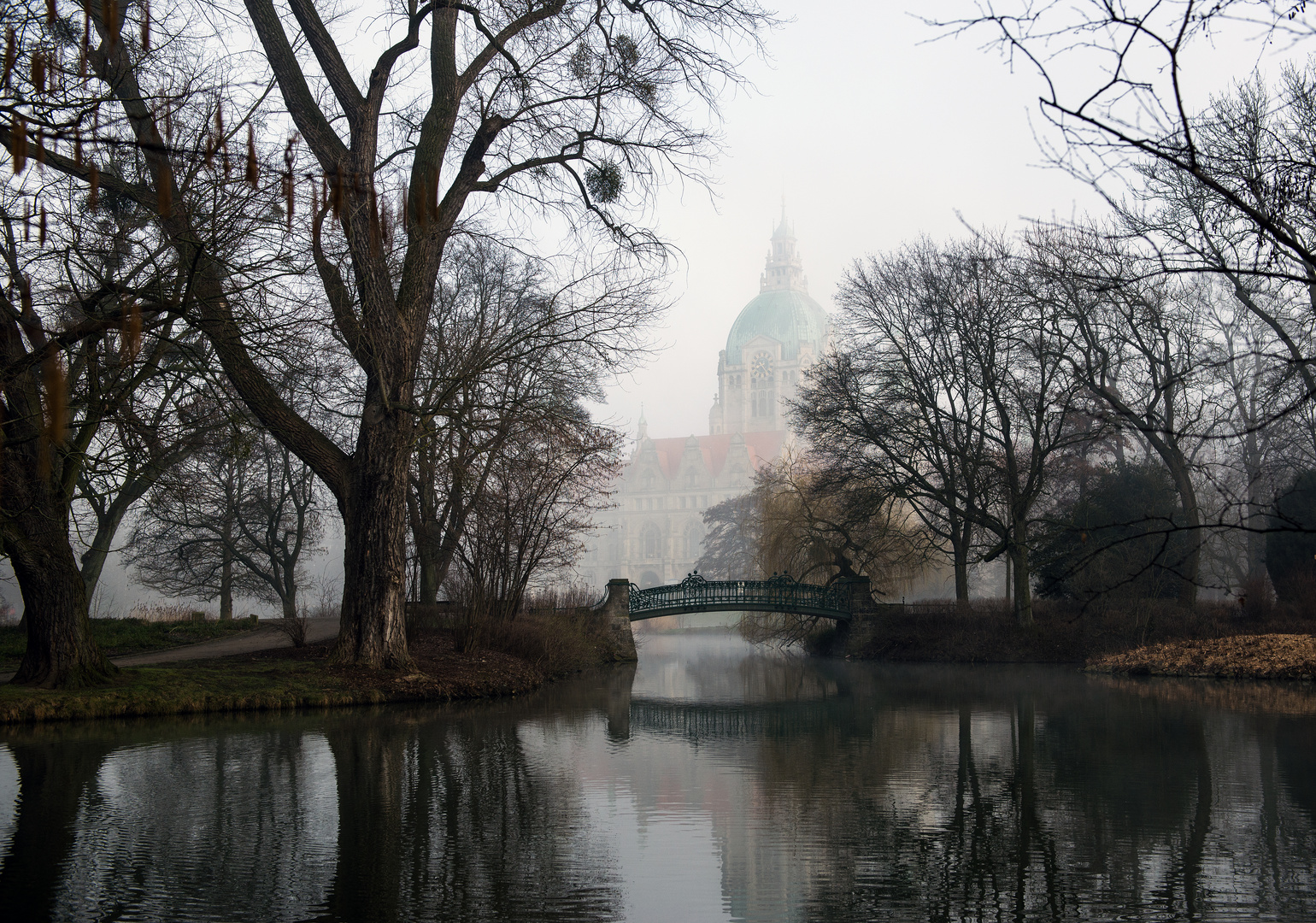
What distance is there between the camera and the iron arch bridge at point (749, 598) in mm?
28422

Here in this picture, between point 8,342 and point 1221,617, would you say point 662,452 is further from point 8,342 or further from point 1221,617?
point 8,342

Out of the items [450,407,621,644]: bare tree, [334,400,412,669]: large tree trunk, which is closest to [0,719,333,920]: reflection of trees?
[334,400,412,669]: large tree trunk

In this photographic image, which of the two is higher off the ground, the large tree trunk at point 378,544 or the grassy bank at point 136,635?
the large tree trunk at point 378,544

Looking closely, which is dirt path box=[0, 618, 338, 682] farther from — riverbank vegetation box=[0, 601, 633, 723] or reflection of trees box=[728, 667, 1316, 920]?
reflection of trees box=[728, 667, 1316, 920]

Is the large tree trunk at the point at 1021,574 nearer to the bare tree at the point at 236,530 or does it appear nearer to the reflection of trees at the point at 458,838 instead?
the reflection of trees at the point at 458,838

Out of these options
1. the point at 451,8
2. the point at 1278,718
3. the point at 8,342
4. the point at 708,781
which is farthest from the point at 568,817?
the point at 451,8

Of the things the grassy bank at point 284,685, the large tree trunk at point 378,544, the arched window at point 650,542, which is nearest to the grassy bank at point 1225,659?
the grassy bank at point 284,685

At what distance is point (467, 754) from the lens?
9.55m

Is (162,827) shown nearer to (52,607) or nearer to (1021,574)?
(52,607)

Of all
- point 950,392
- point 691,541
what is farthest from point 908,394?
point 691,541

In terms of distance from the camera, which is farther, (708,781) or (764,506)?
(764,506)

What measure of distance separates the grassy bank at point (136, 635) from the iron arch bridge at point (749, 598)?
10.7 m

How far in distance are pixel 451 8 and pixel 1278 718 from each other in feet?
45.1

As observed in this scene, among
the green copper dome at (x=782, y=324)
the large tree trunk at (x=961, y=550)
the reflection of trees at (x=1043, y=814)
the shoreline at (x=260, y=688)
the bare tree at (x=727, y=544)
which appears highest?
the green copper dome at (x=782, y=324)
